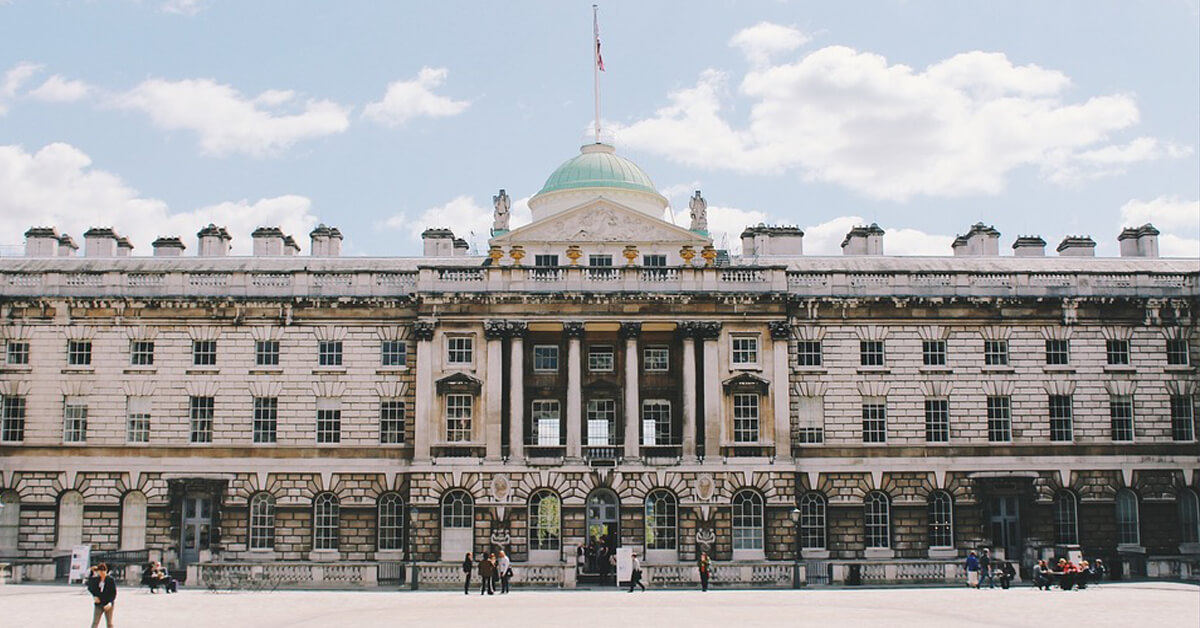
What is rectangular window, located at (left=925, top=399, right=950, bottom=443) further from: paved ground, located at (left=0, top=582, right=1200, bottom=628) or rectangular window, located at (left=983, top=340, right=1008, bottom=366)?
paved ground, located at (left=0, top=582, right=1200, bottom=628)

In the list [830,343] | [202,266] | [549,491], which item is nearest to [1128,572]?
[830,343]

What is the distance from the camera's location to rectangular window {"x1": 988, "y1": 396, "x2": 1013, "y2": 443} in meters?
46.7

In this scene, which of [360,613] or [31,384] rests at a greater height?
[31,384]

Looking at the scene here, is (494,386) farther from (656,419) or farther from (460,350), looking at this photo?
(656,419)

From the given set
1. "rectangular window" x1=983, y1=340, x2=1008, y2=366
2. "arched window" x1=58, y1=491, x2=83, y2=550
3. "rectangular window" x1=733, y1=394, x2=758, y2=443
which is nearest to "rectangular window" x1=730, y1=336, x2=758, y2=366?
"rectangular window" x1=733, y1=394, x2=758, y2=443

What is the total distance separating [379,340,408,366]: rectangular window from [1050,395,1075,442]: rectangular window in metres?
25.4

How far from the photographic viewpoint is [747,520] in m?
45.1

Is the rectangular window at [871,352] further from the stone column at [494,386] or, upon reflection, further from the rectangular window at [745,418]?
the stone column at [494,386]

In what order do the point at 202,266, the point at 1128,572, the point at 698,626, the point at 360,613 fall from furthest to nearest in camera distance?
1. the point at 202,266
2. the point at 1128,572
3. the point at 360,613
4. the point at 698,626

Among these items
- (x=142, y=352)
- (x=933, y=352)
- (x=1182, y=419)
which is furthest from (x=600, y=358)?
(x=1182, y=419)

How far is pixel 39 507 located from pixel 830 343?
31125 millimetres

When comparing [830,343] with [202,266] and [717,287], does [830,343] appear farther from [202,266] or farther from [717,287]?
[202,266]

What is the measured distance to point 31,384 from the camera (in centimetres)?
4669

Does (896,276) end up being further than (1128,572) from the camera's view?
Yes
